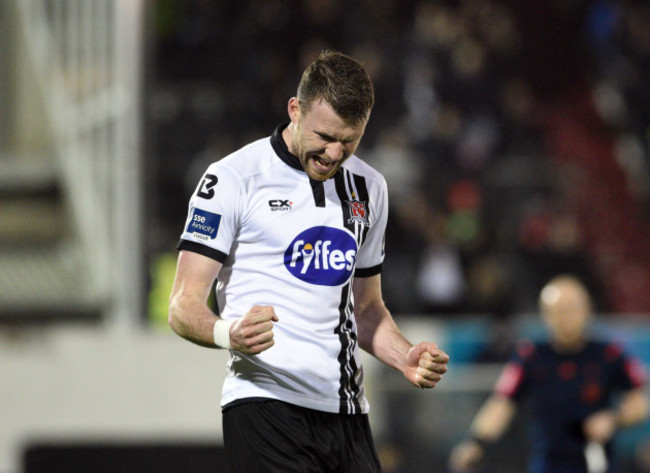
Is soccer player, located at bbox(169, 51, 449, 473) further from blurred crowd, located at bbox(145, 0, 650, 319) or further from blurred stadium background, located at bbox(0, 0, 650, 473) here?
blurred crowd, located at bbox(145, 0, 650, 319)

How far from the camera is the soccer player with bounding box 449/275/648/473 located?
650 cm

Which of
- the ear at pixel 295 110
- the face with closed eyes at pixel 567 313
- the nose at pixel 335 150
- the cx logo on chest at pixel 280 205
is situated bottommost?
the face with closed eyes at pixel 567 313

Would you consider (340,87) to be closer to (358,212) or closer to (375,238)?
(358,212)

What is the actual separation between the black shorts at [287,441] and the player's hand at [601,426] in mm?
2943

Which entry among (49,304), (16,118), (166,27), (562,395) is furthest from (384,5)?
(562,395)

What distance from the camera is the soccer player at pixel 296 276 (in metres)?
3.49

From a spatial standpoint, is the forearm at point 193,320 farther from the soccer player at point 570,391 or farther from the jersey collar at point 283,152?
the soccer player at point 570,391

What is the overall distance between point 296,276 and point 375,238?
44 centimetres

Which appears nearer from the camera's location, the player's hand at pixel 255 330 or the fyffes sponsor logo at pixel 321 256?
the player's hand at pixel 255 330

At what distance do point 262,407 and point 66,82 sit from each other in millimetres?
7519

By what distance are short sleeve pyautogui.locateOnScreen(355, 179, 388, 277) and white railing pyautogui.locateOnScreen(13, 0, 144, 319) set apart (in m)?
5.82

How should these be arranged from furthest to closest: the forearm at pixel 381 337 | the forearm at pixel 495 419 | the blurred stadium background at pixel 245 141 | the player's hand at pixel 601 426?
1. the blurred stadium background at pixel 245 141
2. the forearm at pixel 495 419
3. the player's hand at pixel 601 426
4. the forearm at pixel 381 337

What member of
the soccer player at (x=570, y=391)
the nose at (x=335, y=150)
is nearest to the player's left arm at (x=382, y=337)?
the nose at (x=335, y=150)

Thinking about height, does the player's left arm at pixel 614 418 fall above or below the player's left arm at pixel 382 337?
below
